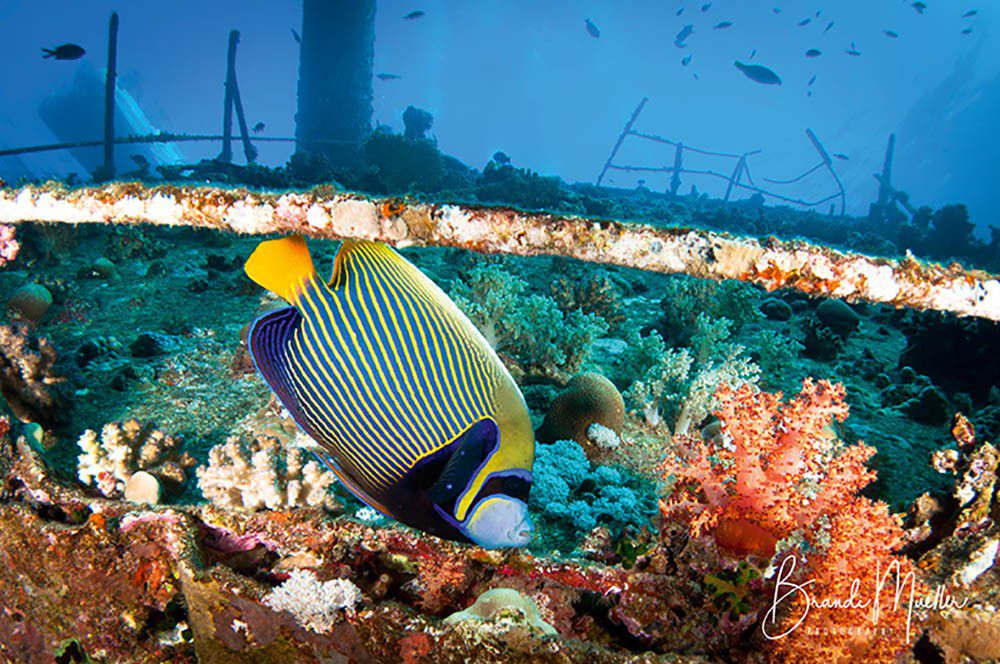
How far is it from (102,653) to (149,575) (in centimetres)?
38

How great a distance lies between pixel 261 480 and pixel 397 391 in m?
2.25

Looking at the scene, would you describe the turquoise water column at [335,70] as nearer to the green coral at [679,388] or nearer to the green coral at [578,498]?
the green coral at [679,388]

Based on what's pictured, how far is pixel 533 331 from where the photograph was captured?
468cm

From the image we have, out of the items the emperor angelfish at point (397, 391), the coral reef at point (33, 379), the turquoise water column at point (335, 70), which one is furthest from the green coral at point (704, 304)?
the turquoise water column at point (335, 70)

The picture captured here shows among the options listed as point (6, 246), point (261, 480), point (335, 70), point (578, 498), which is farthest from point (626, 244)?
point (335, 70)

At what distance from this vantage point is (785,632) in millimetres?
1383

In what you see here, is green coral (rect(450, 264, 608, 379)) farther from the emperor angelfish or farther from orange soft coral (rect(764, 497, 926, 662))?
the emperor angelfish

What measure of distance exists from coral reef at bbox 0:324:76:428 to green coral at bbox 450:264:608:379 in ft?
10.4

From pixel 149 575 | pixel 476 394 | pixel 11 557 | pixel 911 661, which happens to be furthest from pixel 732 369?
pixel 11 557

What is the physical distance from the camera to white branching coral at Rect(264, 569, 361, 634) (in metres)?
1.40

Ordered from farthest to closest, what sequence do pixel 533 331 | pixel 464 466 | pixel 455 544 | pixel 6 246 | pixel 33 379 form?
pixel 533 331 → pixel 6 246 → pixel 33 379 → pixel 455 544 → pixel 464 466

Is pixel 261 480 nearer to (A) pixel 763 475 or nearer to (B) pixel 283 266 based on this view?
(B) pixel 283 266

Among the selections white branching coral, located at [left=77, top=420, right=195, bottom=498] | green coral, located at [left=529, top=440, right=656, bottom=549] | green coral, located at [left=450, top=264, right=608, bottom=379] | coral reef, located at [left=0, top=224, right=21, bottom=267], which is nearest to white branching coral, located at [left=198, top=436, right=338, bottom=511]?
white branching coral, located at [left=77, top=420, right=195, bottom=498]

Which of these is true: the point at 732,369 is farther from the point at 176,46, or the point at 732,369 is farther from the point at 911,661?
the point at 176,46
